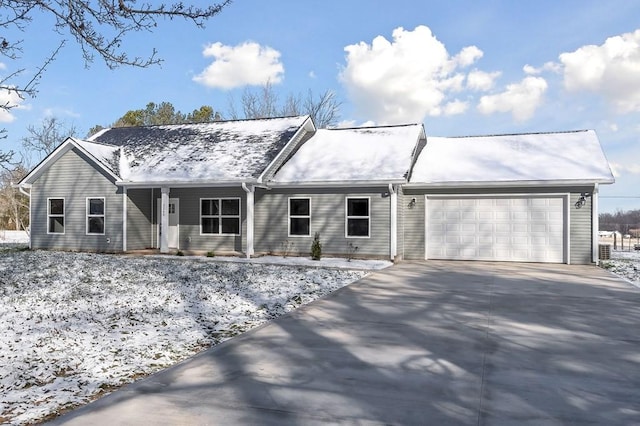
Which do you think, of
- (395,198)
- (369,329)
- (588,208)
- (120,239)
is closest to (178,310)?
(369,329)

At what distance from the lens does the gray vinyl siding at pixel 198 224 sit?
57.0ft

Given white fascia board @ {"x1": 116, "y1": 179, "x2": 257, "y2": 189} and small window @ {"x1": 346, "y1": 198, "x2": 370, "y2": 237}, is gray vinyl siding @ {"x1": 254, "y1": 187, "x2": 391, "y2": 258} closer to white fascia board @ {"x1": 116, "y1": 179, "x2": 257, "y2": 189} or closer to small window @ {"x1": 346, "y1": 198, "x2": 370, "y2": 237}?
small window @ {"x1": 346, "y1": 198, "x2": 370, "y2": 237}

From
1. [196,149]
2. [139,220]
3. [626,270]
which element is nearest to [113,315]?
[139,220]

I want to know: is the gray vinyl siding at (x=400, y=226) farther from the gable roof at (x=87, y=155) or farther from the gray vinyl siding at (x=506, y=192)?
the gable roof at (x=87, y=155)

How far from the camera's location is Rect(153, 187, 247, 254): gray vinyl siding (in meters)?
17.4

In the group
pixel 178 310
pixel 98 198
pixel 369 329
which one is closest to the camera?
pixel 369 329

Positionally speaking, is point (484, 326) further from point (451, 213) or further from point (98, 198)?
point (98, 198)

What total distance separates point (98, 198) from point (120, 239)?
1836mm

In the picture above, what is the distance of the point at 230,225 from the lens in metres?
17.6

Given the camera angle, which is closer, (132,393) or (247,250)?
(132,393)

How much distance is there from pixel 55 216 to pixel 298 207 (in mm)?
9566

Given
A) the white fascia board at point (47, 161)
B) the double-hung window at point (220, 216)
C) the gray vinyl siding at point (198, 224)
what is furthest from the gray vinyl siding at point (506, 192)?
the white fascia board at point (47, 161)

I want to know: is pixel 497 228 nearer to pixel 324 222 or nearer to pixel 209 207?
pixel 324 222

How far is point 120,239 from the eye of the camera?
1759 cm
